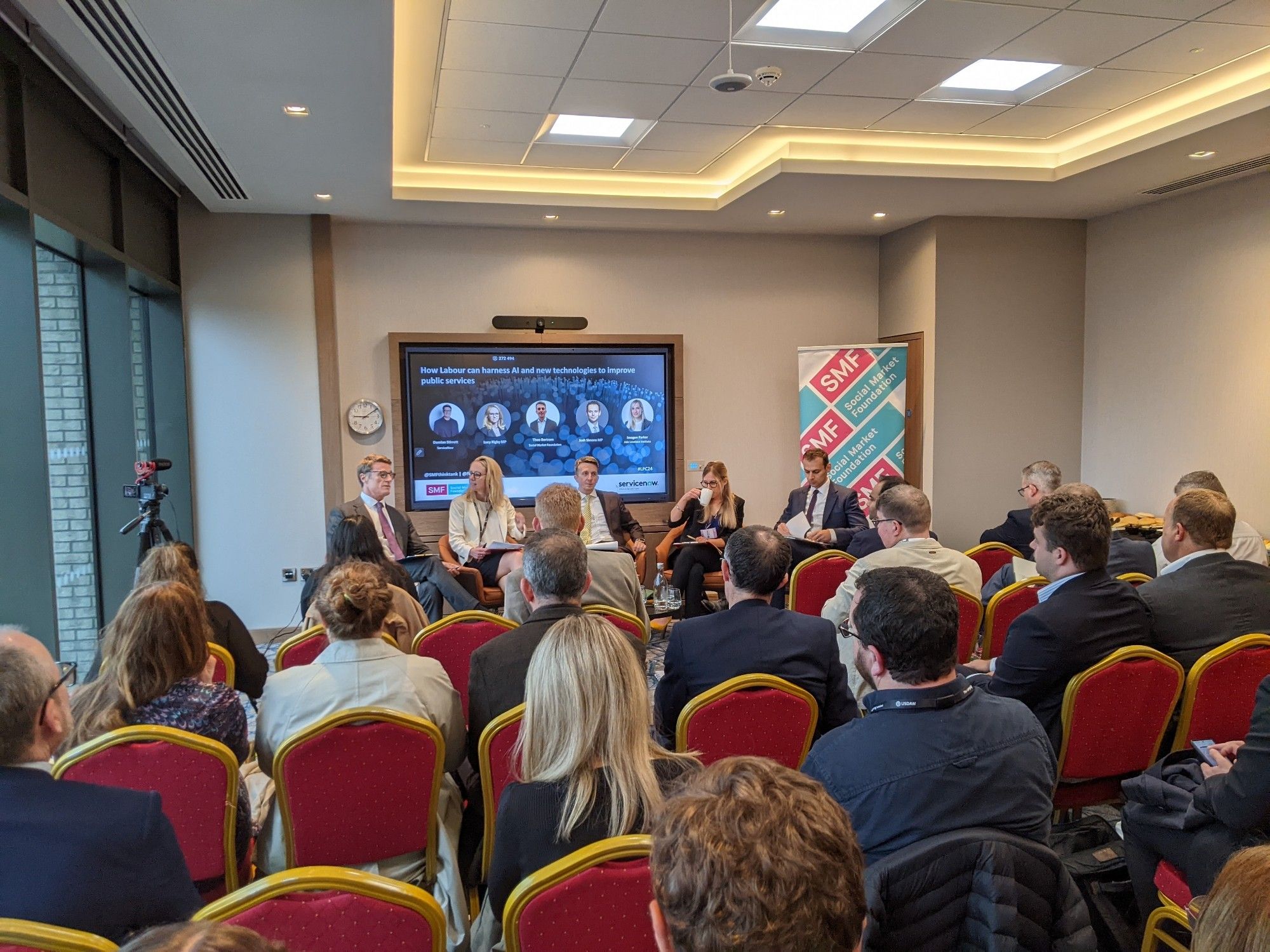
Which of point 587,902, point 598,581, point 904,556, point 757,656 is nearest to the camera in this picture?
point 587,902

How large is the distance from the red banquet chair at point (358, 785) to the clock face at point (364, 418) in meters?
5.22

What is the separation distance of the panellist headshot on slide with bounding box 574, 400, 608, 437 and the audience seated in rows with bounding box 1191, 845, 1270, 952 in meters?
6.66

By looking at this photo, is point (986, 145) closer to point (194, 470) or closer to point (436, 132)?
point (436, 132)

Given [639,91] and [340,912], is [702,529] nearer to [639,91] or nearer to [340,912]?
[639,91]

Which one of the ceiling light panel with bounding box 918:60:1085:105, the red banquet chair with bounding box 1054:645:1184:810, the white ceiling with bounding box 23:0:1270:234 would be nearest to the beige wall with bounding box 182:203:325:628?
the white ceiling with bounding box 23:0:1270:234

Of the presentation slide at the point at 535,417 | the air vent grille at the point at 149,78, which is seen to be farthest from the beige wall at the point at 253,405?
the air vent grille at the point at 149,78

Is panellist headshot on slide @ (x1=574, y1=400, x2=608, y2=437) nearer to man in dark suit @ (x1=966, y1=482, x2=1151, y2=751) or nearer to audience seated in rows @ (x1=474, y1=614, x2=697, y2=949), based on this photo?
man in dark suit @ (x1=966, y1=482, x2=1151, y2=751)

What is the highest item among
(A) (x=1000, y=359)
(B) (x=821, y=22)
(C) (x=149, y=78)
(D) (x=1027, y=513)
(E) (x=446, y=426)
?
(B) (x=821, y=22)

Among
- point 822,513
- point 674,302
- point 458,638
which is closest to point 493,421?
point 674,302

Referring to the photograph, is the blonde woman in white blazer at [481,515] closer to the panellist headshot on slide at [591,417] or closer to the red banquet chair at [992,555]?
the panellist headshot on slide at [591,417]

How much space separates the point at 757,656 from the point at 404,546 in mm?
3739

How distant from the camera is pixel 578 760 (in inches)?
62.6

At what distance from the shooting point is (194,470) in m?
6.66

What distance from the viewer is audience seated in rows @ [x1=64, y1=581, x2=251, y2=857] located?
2129mm
